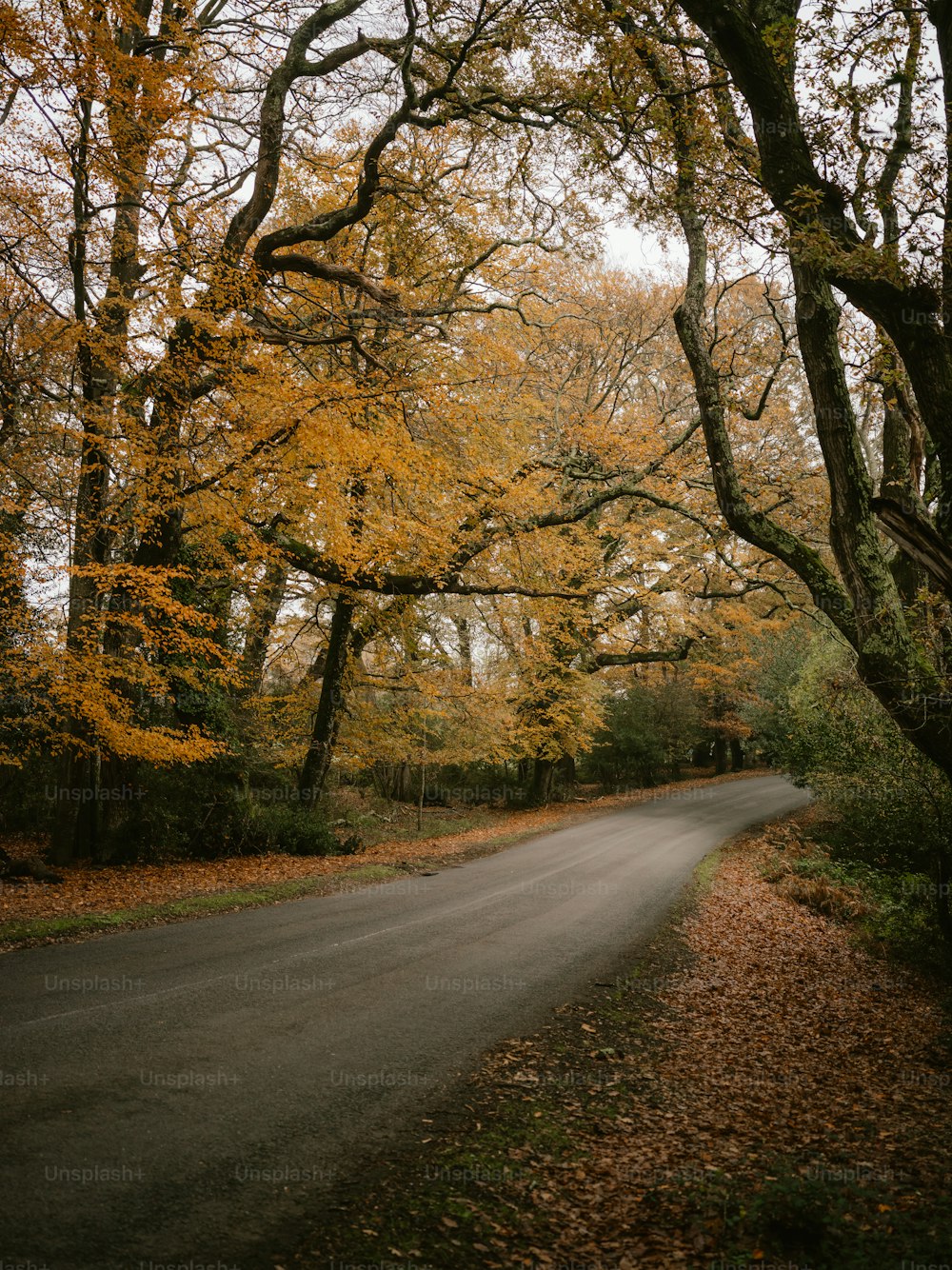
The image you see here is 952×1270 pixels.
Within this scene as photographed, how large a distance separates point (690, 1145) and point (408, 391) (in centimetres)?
986

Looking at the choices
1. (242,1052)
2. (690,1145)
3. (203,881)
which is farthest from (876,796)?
(203,881)

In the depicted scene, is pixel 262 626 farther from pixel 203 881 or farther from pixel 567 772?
pixel 567 772

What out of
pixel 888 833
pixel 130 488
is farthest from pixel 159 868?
pixel 888 833

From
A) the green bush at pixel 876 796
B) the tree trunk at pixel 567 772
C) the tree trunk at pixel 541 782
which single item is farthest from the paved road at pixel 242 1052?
the tree trunk at pixel 567 772

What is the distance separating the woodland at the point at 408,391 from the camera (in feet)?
20.6

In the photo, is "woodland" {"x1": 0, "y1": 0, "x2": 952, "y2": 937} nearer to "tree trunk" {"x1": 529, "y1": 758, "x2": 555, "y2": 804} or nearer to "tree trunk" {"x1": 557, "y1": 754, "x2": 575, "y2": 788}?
"tree trunk" {"x1": 529, "y1": 758, "x2": 555, "y2": 804}

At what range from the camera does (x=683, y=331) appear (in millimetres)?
8297

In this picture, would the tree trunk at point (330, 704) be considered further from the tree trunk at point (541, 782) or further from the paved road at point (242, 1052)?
the tree trunk at point (541, 782)

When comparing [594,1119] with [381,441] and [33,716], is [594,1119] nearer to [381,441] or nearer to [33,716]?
[381,441]

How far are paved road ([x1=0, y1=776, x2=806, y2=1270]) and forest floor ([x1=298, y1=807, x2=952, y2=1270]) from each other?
0.39 meters

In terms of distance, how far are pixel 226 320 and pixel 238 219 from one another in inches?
78.6

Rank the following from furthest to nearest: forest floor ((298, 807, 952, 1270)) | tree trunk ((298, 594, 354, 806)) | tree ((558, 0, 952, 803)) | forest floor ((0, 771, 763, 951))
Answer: tree trunk ((298, 594, 354, 806)), forest floor ((0, 771, 763, 951)), tree ((558, 0, 952, 803)), forest floor ((298, 807, 952, 1270))

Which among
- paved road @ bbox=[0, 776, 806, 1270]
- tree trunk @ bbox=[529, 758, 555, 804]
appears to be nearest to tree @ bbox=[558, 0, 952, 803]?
paved road @ bbox=[0, 776, 806, 1270]

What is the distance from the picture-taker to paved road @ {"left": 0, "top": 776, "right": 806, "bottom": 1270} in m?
3.55
